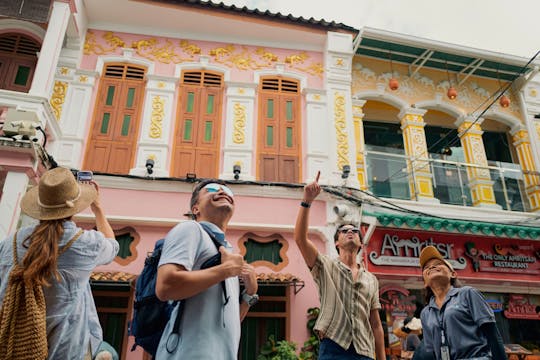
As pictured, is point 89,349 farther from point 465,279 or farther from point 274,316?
point 465,279

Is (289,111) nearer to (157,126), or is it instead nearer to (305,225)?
(157,126)

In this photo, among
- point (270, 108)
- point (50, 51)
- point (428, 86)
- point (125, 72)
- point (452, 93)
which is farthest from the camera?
point (428, 86)

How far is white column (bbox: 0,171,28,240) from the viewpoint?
18.7 feet

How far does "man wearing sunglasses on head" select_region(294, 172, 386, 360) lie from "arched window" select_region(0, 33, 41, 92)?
7.30m

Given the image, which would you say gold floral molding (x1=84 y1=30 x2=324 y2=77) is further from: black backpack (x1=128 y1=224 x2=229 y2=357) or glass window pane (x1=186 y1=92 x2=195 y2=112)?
black backpack (x1=128 y1=224 x2=229 y2=357)

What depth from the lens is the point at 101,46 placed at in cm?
855

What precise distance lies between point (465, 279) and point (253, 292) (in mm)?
7624

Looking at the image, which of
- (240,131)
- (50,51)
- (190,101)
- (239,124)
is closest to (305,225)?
(240,131)

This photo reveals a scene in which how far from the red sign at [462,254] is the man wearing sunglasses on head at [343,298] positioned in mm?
4582

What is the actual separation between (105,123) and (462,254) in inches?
311

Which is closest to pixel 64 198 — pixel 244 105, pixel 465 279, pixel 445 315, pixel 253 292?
pixel 253 292

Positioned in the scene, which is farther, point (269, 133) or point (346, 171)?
point (269, 133)

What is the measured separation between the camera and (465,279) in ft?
27.0

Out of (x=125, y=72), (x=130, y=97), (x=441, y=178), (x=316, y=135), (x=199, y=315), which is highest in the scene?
→ (x=125, y=72)
